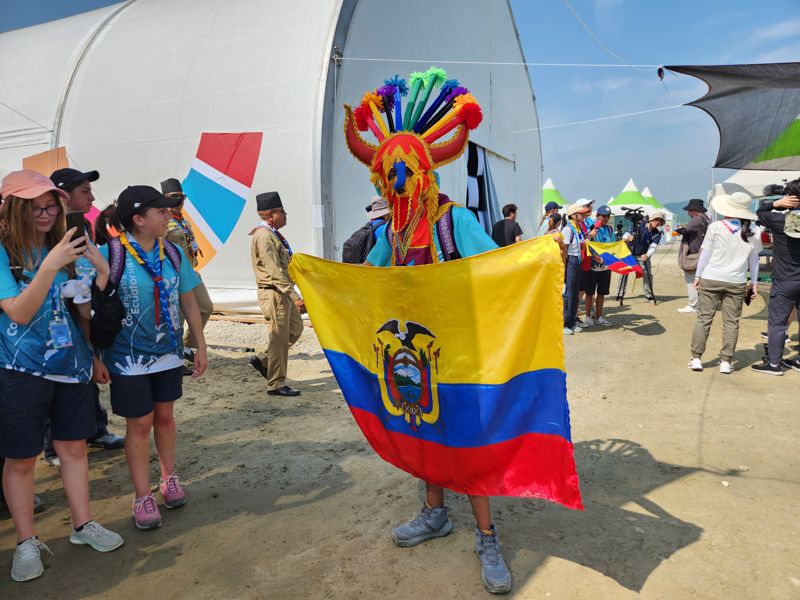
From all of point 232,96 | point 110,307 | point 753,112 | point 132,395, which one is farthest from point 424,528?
point 232,96

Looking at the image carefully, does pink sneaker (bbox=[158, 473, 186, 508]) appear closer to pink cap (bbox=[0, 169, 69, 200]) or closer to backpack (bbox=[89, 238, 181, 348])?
backpack (bbox=[89, 238, 181, 348])

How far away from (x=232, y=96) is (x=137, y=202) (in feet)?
23.9

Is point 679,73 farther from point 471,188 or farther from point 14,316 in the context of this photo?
point 471,188

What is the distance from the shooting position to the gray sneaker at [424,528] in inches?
111

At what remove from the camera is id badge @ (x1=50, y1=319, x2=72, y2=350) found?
8.55ft

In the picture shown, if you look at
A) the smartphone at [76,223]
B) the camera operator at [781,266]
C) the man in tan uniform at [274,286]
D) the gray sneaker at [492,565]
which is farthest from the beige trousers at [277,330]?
the camera operator at [781,266]

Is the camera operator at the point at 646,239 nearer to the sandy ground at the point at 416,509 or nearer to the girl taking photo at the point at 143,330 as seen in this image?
the sandy ground at the point at 416,509

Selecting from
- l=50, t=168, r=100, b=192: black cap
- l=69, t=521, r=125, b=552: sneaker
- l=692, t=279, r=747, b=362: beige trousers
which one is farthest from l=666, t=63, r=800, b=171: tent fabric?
l=69, t=521, r=125, b=552: sneaker

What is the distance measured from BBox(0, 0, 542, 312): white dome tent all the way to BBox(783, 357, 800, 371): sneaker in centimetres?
645

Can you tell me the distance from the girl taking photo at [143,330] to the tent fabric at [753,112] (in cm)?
362

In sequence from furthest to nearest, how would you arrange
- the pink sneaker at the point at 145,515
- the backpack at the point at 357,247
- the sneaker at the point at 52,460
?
the backpack at the point at 357,247 → the sneaker at the point at 52,460 → the pink sneaker at the point at 145,515

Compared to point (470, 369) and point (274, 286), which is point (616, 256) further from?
point (470, 369)

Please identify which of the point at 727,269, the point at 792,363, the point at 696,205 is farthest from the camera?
the point at 696,205

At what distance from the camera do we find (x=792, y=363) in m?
6.18
